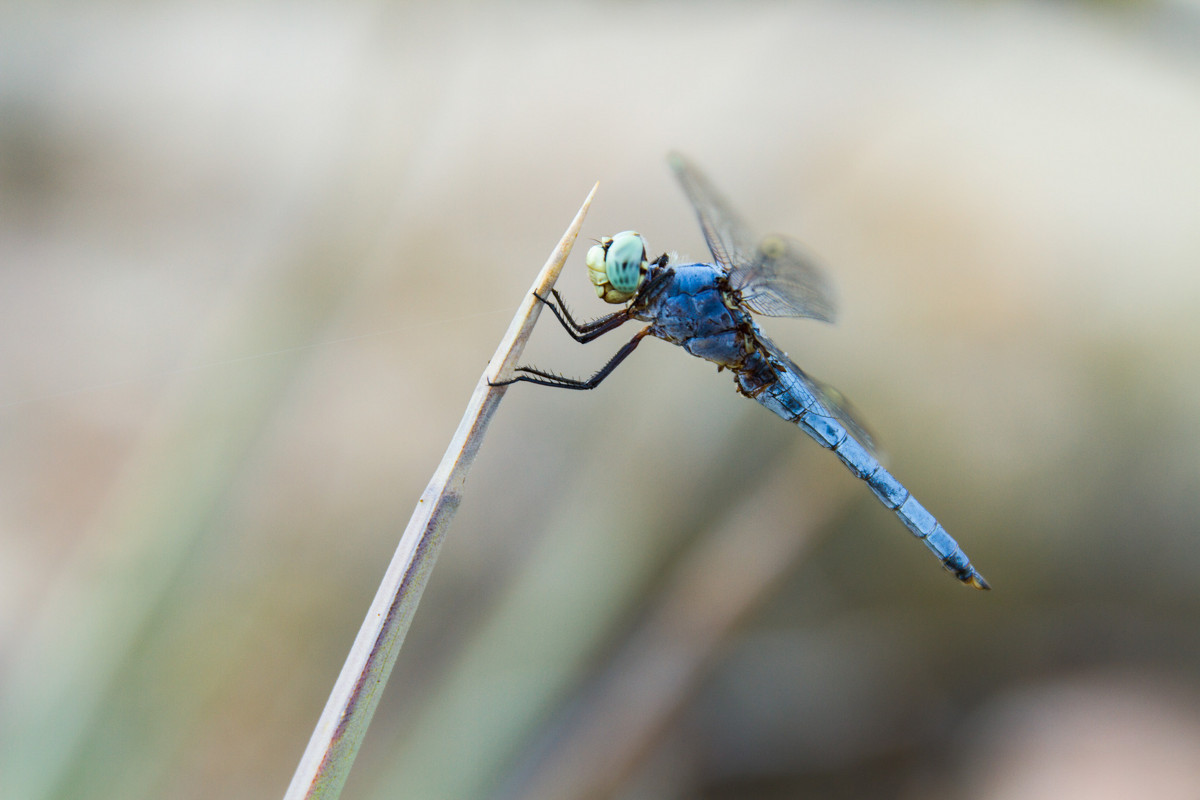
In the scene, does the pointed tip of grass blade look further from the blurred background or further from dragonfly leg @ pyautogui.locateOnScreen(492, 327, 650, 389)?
the blurred background

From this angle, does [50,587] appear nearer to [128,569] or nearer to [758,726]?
[128,569]

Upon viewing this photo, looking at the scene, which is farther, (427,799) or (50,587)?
(50,587)

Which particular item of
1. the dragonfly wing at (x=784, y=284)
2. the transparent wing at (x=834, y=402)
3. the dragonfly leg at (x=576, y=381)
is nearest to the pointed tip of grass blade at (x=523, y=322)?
the dragonfly leg at (x=576, y=381)

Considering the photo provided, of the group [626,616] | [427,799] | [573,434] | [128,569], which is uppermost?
[573,434]

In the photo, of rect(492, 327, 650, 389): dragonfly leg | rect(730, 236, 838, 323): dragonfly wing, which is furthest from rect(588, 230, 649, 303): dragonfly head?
rect(730, 236, 838, 323): dragonfly wing

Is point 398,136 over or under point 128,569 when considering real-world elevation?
over

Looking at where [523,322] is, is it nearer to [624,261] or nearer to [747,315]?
[624,261]

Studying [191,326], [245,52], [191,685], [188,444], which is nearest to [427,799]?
[191,685]
